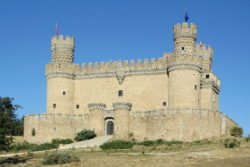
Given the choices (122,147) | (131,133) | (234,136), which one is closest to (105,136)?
(131,133)

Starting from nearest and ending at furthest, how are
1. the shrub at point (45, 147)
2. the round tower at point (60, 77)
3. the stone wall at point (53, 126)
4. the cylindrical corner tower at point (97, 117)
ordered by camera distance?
the shrub at point (45, 147) < the cylindrical corner tower at point (97, 117) < the stone wall at point (53, 126) < the round tower at point (60, 77)

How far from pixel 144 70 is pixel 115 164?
72.0 ft

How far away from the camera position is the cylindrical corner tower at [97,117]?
6019cm

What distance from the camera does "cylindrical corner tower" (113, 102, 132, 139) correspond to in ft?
189

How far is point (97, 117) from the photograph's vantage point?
60.5 meters

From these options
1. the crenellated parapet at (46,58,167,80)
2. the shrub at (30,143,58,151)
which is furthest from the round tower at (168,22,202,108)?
the shrub at (30,143,58,151)

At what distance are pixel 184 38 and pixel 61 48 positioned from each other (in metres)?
12.8

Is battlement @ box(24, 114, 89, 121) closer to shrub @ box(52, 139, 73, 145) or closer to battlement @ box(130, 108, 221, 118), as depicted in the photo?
shrub @ box(52, 139, 73, 145)

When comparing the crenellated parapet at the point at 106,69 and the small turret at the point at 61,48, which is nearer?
the crenellated parapet at the point at 106,69

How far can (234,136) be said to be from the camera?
190 feet

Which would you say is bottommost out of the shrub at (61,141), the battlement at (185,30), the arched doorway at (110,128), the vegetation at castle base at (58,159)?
the vegetation at castle base at (58,159)

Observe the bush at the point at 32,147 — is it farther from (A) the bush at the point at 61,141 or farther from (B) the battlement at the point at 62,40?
(B) the battlement at the point at 62,40

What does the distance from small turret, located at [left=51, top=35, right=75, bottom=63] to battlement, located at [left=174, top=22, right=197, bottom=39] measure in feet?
37.2

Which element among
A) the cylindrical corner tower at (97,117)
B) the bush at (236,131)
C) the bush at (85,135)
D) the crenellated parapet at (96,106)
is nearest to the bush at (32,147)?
the bush at (85,135)
